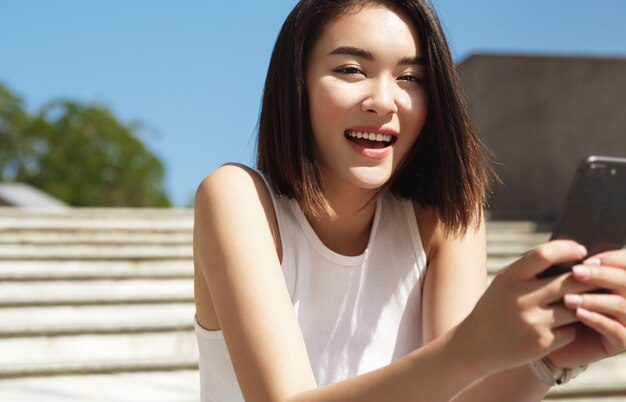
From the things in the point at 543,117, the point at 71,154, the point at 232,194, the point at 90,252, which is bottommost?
the point at 71,154

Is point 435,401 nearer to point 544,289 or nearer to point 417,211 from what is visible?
point 544,289

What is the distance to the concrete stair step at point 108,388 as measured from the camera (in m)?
2.85

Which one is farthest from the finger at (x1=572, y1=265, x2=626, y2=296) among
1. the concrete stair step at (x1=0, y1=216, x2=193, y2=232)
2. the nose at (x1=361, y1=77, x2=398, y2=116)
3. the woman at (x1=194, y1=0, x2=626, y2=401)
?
the concrete stair step at (x1=0, y1=216, x2=193, y2=232)

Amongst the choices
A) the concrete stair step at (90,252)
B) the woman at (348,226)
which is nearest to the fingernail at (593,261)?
the woman at (348,226)

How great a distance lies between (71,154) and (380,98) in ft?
101

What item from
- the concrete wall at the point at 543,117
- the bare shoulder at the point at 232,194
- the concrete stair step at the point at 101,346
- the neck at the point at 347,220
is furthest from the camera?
the concrete wall at the point at 543,117

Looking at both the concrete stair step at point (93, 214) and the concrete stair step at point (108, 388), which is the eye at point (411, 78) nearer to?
the concrete stair step at point (108, 388)

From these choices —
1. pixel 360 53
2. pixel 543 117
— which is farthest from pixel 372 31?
pixel 543 117

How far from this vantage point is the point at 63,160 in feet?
99.2

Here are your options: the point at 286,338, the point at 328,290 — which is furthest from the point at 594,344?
the point at 328,290

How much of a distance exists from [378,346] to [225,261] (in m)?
0.49

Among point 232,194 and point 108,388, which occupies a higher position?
point 232,194

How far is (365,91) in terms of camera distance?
1.48 meters

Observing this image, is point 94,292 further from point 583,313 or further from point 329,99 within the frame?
point 583,313
